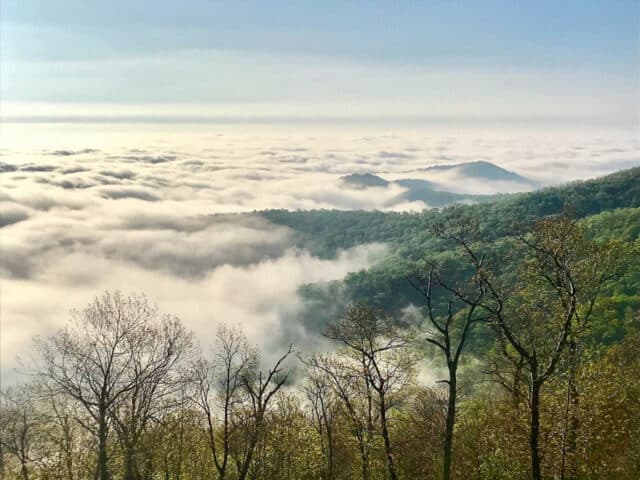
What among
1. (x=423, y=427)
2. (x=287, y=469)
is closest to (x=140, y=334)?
(x=287, y=469)

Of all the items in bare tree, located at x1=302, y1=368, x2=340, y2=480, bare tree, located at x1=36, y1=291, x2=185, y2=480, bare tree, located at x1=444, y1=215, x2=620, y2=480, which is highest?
bare tree, located at x1=444, y1=215, x2=620, y2=480

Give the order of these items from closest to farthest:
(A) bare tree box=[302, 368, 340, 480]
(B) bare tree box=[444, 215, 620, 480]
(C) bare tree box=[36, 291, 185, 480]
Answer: (B) bare tree box=[444, 215, 620, 480] → (C) bare tree box=[36, 291, 185, 480] → (A) bare tree box=[302, 368, 340, 480]

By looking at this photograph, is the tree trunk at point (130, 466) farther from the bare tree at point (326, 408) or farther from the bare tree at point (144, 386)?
the bare tree at point (326, 408)

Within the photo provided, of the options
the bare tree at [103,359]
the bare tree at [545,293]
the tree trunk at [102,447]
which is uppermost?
the bare tree at [545,293]

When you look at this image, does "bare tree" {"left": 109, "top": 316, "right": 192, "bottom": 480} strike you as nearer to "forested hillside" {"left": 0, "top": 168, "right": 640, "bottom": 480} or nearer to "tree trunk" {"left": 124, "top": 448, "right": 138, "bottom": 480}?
"tree trunk" {"left": 124, "top": 448, "right": 138, "bottom": 480}

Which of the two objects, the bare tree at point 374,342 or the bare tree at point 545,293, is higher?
the bare tree at point 545,293

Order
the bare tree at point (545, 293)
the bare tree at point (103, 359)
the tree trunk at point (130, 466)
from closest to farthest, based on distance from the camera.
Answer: the bare tree at point (545, 293), the tree trunk at point (130, 466), the bare tree at point (103, 359)

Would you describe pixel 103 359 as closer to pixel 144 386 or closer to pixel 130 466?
pixel 144 386

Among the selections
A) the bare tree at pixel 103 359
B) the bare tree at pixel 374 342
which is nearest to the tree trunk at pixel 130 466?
the bare tree at pixel 103 359

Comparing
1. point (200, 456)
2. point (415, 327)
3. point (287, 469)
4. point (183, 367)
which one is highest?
point (415, 327)

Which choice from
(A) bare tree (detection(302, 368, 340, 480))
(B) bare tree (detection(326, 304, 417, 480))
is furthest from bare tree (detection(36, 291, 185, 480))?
(A) bare tree (detection(302, 368, 340, 480))

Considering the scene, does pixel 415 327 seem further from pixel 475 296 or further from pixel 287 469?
pixel 287 469
